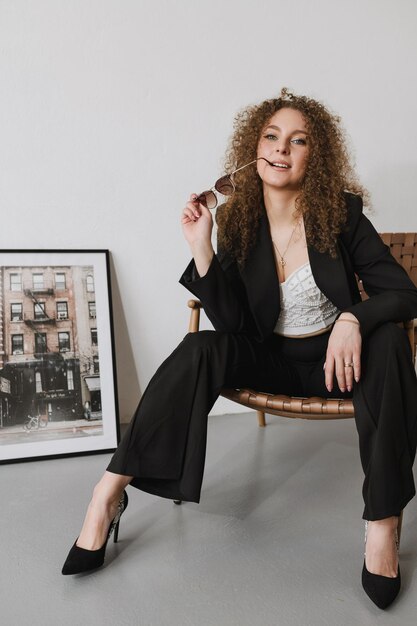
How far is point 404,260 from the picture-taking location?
2553 mm

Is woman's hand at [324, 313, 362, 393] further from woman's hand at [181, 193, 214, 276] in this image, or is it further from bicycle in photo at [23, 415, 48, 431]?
bicycle in photo at [23, 415, 48, 431]

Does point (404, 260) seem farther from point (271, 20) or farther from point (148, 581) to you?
point (148, 581)

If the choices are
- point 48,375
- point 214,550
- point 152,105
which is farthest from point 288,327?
point 152,105

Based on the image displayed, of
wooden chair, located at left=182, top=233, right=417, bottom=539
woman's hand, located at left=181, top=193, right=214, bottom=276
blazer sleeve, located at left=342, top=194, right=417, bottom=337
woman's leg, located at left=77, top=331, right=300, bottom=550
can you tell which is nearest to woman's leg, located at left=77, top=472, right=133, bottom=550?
woman's leg, located at left=77, top=331, right=300, bottom=550

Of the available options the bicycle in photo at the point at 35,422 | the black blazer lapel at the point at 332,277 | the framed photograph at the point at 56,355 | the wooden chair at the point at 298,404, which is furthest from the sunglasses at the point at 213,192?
the bicycle in photo at the point at 35,422

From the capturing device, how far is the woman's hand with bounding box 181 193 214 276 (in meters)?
1.66

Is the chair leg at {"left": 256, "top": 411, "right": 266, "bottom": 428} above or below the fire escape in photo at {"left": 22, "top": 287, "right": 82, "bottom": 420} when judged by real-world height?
below

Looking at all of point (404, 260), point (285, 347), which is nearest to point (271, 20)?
point (404, 260)

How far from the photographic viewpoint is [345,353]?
1.47m

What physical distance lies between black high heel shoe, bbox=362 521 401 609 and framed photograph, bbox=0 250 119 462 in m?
1.29

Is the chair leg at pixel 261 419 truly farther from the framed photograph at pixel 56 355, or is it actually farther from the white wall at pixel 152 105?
the framed photograph at pixel 56 355

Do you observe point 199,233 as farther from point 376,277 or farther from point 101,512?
point 101,512

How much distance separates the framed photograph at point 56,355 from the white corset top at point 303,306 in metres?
0.98

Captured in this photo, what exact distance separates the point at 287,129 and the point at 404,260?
3.44 ft
